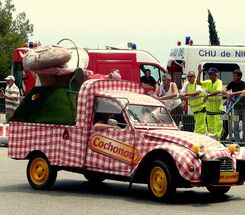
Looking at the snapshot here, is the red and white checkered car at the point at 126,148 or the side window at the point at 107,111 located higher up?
the side window at the point at 107,111

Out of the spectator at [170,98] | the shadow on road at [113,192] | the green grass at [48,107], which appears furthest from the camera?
the spectator at [170,98]

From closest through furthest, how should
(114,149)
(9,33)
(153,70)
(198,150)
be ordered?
1. (198,150)
2. (114,149)
3. (153,70)
4. (9,33)

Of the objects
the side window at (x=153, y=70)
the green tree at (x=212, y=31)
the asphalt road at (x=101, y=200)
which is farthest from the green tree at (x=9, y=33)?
the asphalt road at (x=101, y=200)

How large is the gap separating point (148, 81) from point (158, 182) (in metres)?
16.5

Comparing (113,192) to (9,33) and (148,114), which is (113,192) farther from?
(9,33)

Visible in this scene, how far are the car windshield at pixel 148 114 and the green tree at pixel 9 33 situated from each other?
6663cm

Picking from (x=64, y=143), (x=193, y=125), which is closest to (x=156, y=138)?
(x=64, y=143)

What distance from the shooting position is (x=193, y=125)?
21.4 m

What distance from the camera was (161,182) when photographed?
42.2ft

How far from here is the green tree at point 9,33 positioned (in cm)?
8125

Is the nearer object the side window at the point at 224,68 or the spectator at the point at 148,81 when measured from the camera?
the side window at the point at 224,68

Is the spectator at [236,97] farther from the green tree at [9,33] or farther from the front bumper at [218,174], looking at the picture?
the green tree at [9,33]

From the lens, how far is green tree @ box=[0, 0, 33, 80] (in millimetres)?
81250

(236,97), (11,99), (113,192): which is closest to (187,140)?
(113,192)
